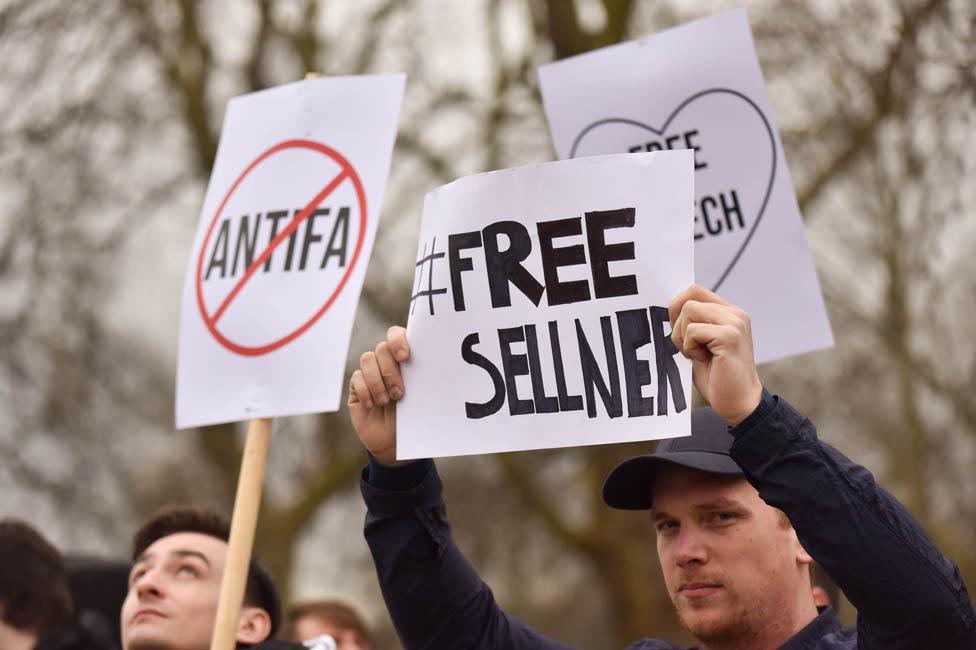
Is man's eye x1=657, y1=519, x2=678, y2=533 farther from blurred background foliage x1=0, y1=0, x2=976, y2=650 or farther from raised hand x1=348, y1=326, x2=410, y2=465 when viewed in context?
blurred background foliage x1=0, y1=0, x2=976, y2=650

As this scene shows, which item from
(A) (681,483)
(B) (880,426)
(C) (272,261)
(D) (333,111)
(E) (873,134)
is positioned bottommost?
(A) (681,483)

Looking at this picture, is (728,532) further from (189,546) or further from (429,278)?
(189,546)

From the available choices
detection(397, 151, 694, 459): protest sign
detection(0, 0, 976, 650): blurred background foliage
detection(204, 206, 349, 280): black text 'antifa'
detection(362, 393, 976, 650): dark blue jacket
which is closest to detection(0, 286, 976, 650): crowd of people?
detection(362, 393, 976, 650): dark blue jacket

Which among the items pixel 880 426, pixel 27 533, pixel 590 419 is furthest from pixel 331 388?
pixel 880 426

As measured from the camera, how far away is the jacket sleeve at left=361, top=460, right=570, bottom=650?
124 inches

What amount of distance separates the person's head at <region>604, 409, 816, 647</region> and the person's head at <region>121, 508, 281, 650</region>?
150cm

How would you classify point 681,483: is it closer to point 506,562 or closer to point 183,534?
point 183,534

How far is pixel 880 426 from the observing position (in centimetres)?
1186

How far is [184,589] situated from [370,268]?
6892 millimetres

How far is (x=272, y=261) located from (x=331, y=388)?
1.33ft

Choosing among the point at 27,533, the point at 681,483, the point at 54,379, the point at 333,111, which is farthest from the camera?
the point at 54,379

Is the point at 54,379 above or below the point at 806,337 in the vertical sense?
above

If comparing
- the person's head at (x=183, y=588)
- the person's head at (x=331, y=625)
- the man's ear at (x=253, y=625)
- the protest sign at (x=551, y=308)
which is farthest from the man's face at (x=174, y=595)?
the protest sign at (x=551, y=308)

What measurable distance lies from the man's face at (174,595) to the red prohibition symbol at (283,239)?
66 cm
